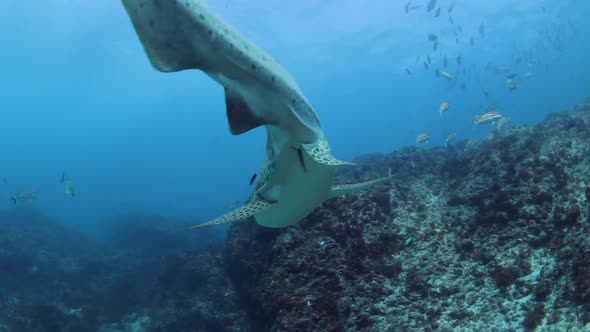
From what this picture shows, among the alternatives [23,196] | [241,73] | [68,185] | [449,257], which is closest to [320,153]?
[241,73]

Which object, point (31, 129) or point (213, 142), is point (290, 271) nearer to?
point (31, 129)

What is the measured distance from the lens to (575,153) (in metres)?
7.24

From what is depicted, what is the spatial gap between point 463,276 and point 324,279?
2345 mm

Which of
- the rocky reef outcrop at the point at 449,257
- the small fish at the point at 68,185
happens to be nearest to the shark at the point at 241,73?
the rocky reef outcrop at the point at 449,257

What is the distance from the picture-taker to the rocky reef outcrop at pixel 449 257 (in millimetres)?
4809

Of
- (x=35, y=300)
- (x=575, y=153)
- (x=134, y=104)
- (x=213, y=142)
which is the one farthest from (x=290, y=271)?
(x=213, y=142)

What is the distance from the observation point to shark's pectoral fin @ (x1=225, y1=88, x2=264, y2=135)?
2691 mm

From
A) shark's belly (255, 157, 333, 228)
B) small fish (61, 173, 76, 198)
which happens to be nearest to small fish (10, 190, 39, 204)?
small fish (61, 173, 76, 198)

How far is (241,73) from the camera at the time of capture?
2467 mm

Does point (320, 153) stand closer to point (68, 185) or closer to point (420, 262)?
point (420, 262)

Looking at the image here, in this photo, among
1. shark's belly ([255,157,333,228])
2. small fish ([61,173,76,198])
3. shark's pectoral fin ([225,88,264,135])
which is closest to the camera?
shark's pectoral fin ([225,88,264,135])

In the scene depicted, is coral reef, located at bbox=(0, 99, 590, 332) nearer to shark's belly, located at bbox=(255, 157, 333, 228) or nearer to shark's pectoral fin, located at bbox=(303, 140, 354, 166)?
shark's belly, located at bbox=(255, 157, 333, 228)

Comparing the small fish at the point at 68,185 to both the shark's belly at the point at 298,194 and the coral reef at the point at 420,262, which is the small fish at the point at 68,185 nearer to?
the coral reef at the point at 420,262

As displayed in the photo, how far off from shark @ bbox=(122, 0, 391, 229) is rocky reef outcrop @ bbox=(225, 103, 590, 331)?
8.87 ft
